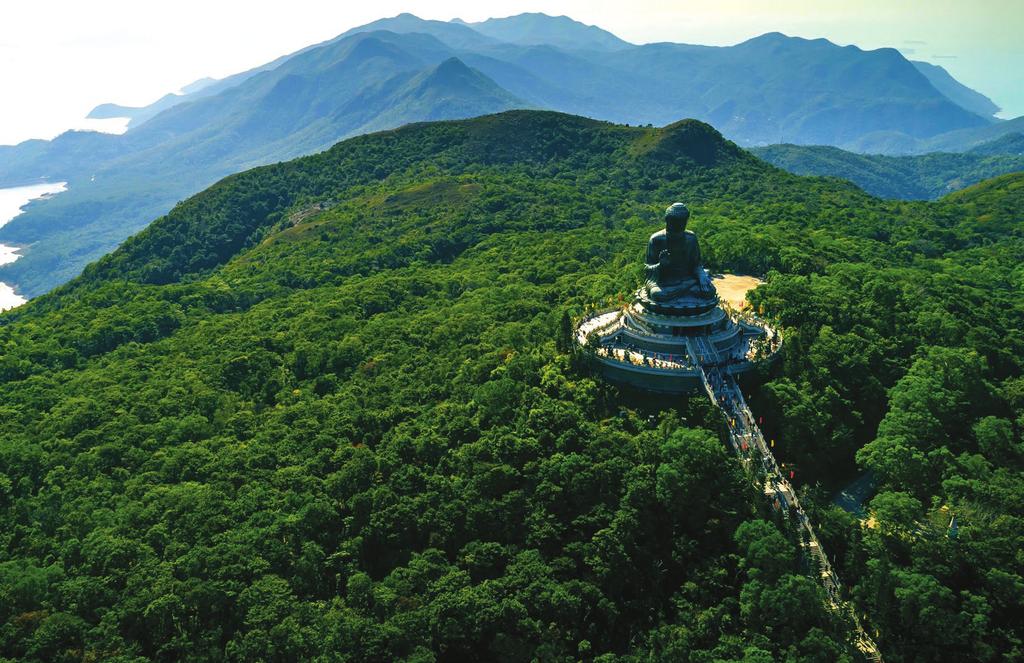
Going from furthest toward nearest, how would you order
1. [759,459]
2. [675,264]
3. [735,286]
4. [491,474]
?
[735,286] → [675,264] → [491,474] → [759,459]

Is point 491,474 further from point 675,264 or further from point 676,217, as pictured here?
point 676,217

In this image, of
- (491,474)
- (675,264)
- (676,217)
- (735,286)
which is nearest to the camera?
(491,474)

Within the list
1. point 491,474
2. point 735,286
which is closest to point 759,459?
point 491,474

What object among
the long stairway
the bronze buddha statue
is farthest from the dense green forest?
the bronze buddha statue

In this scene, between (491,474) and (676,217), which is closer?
(491,474)

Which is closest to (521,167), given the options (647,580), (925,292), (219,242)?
(219,242)

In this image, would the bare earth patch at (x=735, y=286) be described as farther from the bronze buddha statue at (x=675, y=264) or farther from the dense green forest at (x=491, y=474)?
the bronze buddha statue at (x=675, y=264)
